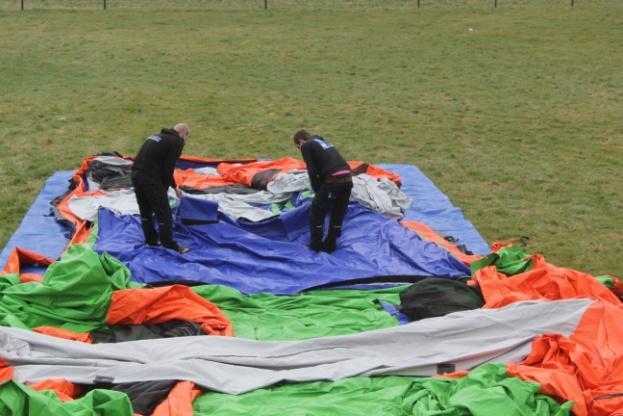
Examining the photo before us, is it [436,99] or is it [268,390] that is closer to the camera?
[268,390]

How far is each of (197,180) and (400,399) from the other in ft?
18.7

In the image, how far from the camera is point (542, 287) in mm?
7004

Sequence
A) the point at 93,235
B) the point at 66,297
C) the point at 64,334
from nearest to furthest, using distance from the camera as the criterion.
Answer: the point at 64,334, the point at 66,297, the point at 93,235

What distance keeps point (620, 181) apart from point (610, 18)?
16.8 m

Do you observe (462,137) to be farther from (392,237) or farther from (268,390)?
(268,390)

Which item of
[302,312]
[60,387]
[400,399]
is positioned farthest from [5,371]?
[400,399]

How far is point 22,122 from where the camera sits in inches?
566

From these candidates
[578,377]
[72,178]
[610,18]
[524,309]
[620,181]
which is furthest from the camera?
[610,18]

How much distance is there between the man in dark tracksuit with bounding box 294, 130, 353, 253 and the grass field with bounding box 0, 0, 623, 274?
2.38 m

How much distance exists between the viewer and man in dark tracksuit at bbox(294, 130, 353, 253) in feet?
27.9

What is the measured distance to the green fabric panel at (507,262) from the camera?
24.2 feet

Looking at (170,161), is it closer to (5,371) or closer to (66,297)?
(66,297)

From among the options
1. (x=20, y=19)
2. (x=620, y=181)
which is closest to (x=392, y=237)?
(x=620, y=181)

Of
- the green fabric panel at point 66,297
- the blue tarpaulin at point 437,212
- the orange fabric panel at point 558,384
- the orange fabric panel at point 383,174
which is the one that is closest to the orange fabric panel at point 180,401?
the green fabric panel at point 66,297
